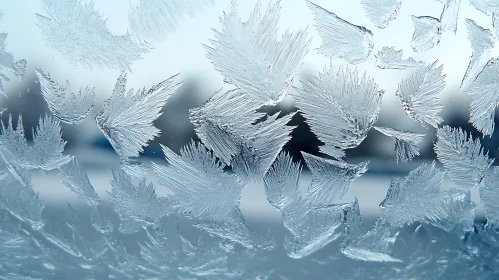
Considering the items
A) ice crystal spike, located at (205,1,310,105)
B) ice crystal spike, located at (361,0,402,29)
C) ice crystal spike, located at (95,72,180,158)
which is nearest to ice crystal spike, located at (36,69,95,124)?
ice crystal spike, located at (95,72,180,158)

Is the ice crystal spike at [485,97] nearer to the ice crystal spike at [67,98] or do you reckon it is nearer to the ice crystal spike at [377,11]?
the ice crystal spike at [377,11]

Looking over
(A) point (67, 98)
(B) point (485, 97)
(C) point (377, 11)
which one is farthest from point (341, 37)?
(A) point (67, 98)

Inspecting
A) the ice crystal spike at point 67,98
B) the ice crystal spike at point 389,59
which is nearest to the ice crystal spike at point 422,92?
the ice crystal spike at point 389,59

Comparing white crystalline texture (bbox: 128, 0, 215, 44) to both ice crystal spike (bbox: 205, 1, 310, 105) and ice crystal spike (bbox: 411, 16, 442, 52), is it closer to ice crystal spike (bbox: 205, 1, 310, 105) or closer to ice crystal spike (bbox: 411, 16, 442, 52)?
ice crystal spike (bbox: 205, 1, 310, 105)

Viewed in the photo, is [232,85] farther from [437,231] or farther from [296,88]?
[437,231]

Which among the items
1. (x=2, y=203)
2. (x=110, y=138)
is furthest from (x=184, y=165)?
(x=2, y=203)

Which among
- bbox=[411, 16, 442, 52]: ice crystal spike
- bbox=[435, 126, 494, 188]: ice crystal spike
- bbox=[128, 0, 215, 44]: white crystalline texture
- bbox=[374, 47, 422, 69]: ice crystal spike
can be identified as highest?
bbox=[128, 0, 215, 44]: white crystalline texture

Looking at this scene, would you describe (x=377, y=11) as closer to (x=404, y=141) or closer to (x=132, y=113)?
(x=404, y=141)
